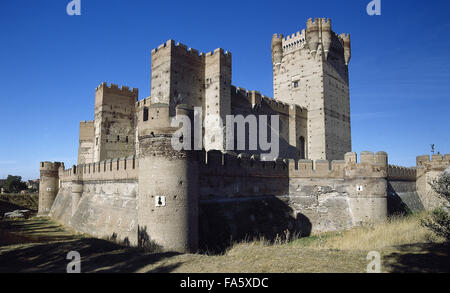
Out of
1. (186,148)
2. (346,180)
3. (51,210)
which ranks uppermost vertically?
(186,148)

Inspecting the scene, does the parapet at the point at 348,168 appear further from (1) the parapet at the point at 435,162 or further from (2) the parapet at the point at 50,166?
(2) the parapet at the point at 50,166

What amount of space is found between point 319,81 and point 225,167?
703 inches

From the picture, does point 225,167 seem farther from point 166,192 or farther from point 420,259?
point 420,259

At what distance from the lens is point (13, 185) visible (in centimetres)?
4475

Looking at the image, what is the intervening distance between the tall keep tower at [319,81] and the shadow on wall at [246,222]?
11588mm

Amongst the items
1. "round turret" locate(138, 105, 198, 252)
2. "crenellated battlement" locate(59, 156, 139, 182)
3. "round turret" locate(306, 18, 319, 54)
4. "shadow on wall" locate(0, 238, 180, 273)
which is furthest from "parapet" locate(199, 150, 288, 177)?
"round turret" locate(306, 18, 319, 54)

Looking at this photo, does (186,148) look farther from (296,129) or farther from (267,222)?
(296,129)

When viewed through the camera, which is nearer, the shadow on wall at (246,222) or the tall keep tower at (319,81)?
the shadow on wall at (246,222)

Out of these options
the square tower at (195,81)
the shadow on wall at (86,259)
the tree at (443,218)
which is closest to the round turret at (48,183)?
the square tower at (195,81)

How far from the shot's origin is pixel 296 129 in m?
27.6

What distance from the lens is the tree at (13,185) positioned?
146 ft

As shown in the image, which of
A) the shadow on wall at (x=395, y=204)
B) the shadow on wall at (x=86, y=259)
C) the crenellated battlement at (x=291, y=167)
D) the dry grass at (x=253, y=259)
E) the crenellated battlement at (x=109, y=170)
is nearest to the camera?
the dry grass at (x=253, y=259)
